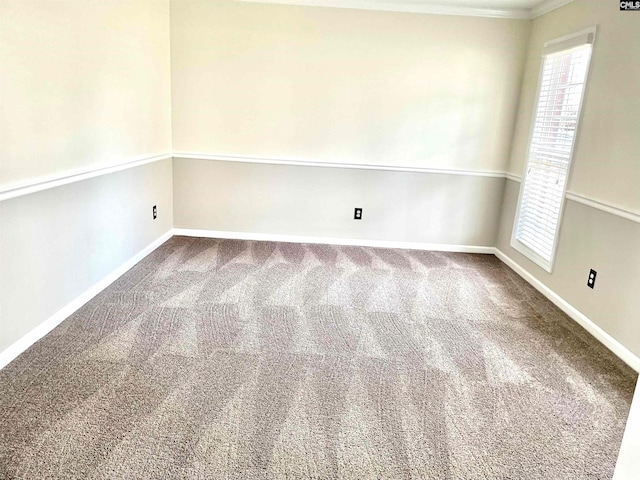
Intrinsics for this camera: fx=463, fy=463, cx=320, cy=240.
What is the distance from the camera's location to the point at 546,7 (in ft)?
12.7

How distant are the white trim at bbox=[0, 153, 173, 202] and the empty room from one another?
2cm

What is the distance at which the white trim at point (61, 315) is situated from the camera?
230 centimetres

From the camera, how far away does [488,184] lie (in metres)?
4.62

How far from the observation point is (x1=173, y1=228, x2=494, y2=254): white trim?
187 inches

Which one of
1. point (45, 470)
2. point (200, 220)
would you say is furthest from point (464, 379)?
point (200, 220)

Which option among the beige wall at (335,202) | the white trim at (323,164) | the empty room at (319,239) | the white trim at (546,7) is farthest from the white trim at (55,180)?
the white trim at (546,7)

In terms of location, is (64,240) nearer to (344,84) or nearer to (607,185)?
(344,84)

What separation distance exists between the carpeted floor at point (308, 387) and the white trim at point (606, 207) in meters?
0.80

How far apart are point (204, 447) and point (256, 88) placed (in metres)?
3.44

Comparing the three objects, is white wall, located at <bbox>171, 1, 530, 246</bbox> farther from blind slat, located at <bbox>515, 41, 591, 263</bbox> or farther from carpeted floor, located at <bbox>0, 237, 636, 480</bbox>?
carpeted floor, located at <bbox>0, 237, 636, 480</bbox>

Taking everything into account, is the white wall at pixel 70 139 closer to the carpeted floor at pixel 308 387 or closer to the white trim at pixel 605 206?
the carpeted floor at pixel 308 387

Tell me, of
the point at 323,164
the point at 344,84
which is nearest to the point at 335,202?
the point at 323,164

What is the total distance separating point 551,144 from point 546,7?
119cm

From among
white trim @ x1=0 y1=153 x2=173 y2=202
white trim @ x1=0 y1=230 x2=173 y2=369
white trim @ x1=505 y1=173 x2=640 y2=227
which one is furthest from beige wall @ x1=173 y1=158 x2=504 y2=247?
white trim @ x1=505 y1=173 x2=640 y2=227
